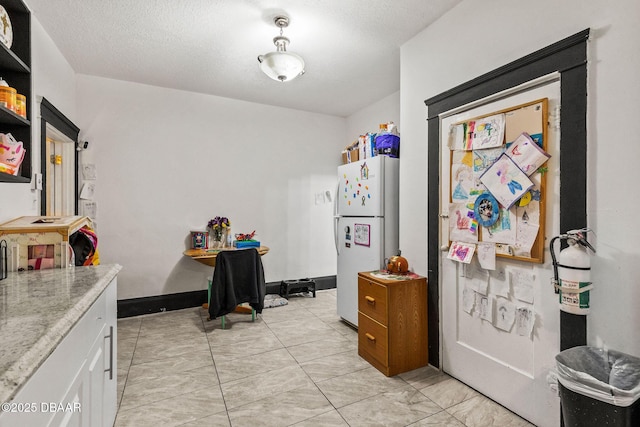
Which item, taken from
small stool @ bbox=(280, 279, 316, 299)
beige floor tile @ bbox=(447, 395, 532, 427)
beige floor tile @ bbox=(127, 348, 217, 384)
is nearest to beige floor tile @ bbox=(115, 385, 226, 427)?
beige floor tile @ bbox=(127, 348, 217, 384)

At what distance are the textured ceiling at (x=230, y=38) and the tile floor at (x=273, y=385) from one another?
2.74 m

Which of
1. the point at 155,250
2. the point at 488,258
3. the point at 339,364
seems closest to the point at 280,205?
the point at 155,250

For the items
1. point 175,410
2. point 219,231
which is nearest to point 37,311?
point 175,410

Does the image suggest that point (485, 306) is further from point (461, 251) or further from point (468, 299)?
point (461, 251)

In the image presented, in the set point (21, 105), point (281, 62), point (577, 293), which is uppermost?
point (281, 62)

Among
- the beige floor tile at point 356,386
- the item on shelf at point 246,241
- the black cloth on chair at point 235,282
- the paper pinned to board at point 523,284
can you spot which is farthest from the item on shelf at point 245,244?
the paper pinned to board at point 523,284

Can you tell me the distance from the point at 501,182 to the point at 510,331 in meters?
0.93

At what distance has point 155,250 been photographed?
383 cm

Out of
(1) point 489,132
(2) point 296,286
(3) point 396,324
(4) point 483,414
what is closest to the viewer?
(4) point 483,414

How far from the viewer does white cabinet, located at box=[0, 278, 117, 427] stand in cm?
74

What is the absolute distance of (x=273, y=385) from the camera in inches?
88.4

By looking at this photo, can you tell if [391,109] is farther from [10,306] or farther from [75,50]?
[10,306]

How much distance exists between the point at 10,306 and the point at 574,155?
2.51m

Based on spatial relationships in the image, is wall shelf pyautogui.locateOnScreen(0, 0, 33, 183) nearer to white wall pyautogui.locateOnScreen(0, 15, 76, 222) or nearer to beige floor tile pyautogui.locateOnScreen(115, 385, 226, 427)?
white wall pyautogui.locateOnScreen(0, 15, 76, 222)
